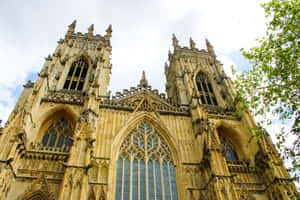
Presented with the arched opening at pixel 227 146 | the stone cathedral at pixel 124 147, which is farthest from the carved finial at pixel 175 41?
the arched opening at pixel 227 146

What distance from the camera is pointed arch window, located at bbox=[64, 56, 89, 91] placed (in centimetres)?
2073

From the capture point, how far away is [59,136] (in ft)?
51.6

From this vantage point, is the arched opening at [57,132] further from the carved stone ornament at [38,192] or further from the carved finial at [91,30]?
the carved finial at [91,30]

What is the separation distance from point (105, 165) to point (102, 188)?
1463 mm

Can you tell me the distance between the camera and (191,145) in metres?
16.1

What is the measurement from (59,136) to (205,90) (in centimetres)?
1434

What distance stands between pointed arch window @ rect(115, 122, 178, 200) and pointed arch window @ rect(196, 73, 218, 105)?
779cm

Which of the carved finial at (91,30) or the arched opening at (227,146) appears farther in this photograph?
the carved finial at (91,30)

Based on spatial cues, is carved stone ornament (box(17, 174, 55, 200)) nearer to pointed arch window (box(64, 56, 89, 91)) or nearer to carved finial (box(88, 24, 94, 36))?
pointed arch window (box(64, 56, 89, 91))

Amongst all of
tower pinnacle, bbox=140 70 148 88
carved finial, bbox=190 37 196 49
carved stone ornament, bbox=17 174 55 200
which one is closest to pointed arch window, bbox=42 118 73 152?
carved stone ornament, bbox=17 174 55 200

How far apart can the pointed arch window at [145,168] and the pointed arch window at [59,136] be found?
11.9 feet

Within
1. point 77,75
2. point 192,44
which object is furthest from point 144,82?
point 192,44

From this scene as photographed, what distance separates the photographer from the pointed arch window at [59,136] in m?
15.1

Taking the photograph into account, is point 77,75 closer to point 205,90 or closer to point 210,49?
point 205,90
